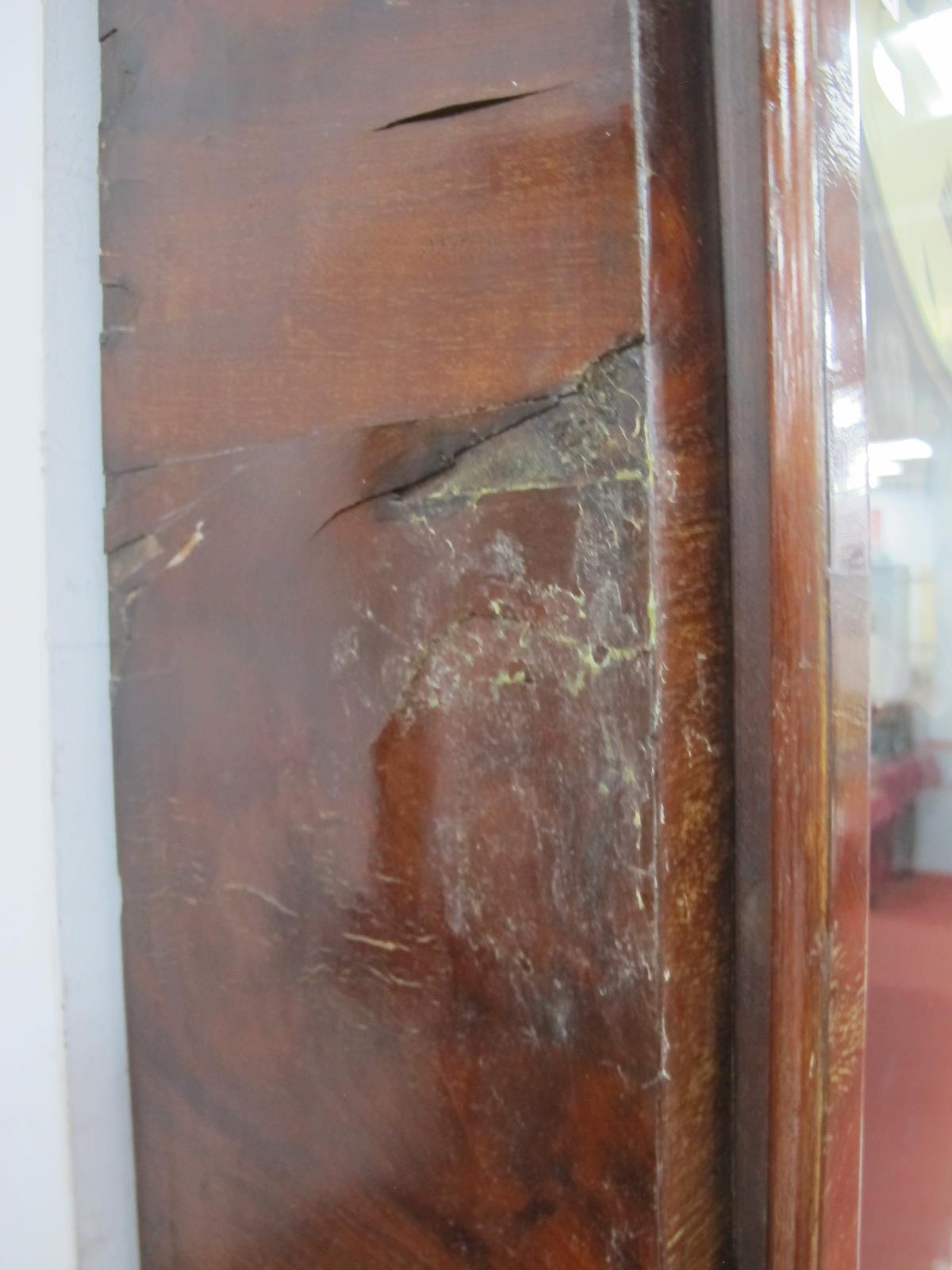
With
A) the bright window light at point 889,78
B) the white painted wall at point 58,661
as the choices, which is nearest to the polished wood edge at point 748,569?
the bright window light at point 889,78

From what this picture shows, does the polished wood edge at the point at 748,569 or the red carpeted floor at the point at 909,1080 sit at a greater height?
the polished wood edge at the point at 748,569

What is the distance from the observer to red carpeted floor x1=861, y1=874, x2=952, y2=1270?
0.59 metres

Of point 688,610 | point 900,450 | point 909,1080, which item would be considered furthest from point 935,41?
point 909,1080

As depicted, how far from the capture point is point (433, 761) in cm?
49

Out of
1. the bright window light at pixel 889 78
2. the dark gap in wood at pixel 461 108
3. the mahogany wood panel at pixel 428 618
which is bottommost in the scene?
the mahogany wood panel at pixel 428 618

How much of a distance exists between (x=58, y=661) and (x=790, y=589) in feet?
1.64

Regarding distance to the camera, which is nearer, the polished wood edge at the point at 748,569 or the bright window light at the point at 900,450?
the polished wood edge at the point at 748,569

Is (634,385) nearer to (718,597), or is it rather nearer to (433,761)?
(718,597)

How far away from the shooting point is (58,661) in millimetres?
675

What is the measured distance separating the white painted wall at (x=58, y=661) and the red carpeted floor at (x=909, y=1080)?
52 centimetres

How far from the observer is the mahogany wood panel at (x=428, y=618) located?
426 millimetres

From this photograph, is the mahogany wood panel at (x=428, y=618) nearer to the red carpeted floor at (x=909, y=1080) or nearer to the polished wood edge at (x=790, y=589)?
the polished wood edge at (x=790, y=589)

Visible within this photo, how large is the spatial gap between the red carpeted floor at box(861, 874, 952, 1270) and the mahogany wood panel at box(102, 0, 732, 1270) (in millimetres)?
179

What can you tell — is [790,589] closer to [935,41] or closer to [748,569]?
[748,569]
